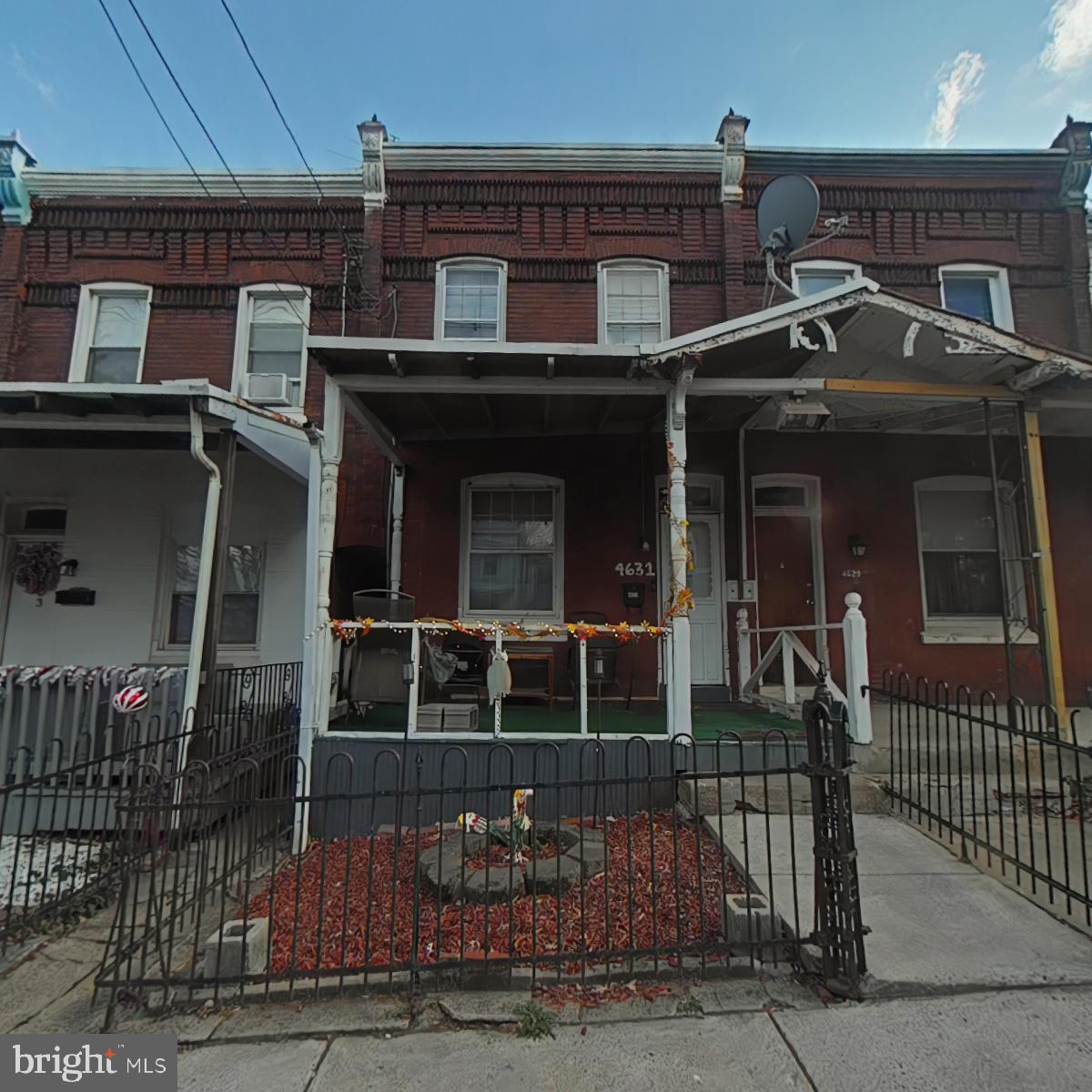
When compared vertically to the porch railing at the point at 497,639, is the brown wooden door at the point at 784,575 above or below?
above

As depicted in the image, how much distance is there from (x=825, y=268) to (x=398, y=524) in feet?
21.4

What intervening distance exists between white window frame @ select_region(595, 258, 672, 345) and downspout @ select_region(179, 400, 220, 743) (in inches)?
196

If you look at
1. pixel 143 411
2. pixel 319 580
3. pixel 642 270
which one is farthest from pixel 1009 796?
pixel 143 411

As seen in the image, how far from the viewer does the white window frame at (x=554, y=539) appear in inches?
298

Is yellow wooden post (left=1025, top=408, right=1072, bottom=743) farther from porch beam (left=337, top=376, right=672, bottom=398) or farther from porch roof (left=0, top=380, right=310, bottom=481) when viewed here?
porch roof (left=0, top=380, right=310, bottom=481)

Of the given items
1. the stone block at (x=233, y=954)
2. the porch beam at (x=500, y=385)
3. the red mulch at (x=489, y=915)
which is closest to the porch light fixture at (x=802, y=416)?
the porch beam at (x=500, y=385)

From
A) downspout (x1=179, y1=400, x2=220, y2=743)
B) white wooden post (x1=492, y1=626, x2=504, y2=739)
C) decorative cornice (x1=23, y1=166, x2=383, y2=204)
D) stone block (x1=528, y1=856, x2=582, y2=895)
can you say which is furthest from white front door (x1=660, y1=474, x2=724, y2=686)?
decorative cornice (x1=23, y1=166, x2=383, y2=204)

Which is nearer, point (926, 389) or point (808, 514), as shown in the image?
point (926, 389)

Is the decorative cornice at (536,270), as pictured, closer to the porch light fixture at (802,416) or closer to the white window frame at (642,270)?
the white window frame at (642,270)

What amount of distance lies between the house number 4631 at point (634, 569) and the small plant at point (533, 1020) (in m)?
5.16

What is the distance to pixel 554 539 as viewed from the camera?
7711 millimetres

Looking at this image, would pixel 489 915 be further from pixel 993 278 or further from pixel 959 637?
pixel 993 278

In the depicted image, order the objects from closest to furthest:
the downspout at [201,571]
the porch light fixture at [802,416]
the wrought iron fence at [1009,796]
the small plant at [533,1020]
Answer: the small plant at [533,1020]
the wrought iron fence at [1009,796]
the downspout at [201,571]
the porch light fixture at [802,416]

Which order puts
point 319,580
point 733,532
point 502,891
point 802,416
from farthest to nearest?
point 733,532 → point 802,416 → point 319,580 → point 502,891
